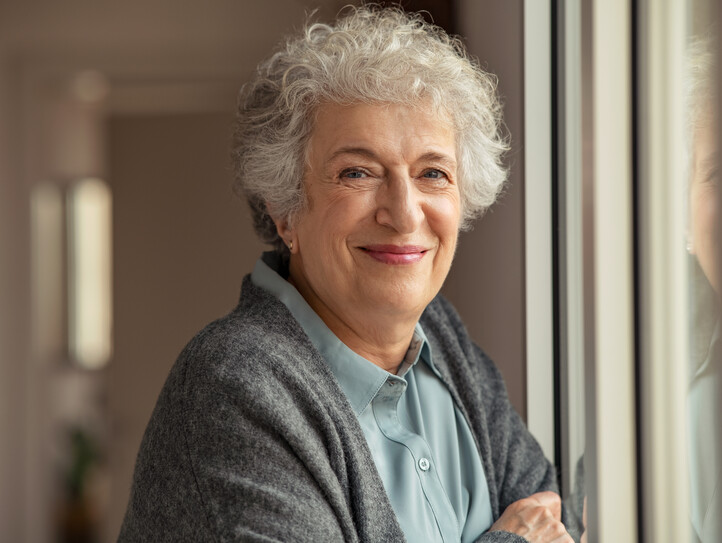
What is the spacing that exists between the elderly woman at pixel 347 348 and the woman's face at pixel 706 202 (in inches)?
15.8

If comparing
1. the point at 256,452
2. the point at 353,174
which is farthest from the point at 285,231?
the point at 256,452

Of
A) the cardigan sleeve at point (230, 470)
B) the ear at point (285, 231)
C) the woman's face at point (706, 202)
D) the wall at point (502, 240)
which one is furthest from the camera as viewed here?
the wall at point (502, 240)

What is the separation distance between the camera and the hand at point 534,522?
118 centimetres

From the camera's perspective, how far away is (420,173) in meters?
1.17

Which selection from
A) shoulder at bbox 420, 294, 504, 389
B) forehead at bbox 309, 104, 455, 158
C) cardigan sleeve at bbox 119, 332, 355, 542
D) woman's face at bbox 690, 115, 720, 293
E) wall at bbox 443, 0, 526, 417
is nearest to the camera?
woman's face at bbox 690, 115, 720, 293

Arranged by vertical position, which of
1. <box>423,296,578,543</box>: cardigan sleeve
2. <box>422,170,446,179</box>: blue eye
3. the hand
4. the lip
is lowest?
the hand

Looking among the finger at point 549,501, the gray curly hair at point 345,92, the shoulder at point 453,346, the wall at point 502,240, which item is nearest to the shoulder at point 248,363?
the gray curly hair at point 345,92

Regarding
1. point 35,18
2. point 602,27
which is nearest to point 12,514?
point 35,18

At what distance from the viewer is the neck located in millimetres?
1192

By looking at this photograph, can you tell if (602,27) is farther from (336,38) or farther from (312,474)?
(312,474)

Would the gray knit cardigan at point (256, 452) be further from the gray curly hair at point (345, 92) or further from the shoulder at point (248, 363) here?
the gray curly hair at point (345, 92)

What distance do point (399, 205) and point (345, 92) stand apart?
192 mm

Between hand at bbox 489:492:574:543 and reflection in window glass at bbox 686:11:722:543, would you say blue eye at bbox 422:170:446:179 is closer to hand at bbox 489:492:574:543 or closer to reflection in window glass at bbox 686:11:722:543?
reflection in window glass at bbox 686:11:722:543

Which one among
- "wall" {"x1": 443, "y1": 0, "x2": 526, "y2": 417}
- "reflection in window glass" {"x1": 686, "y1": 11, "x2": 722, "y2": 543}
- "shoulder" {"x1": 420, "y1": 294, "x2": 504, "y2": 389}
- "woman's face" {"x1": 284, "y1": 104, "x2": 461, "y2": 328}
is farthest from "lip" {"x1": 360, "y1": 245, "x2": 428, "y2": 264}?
"wall" {"x1": 443, "y1": 0, "x2": 526, "y2": 417}
